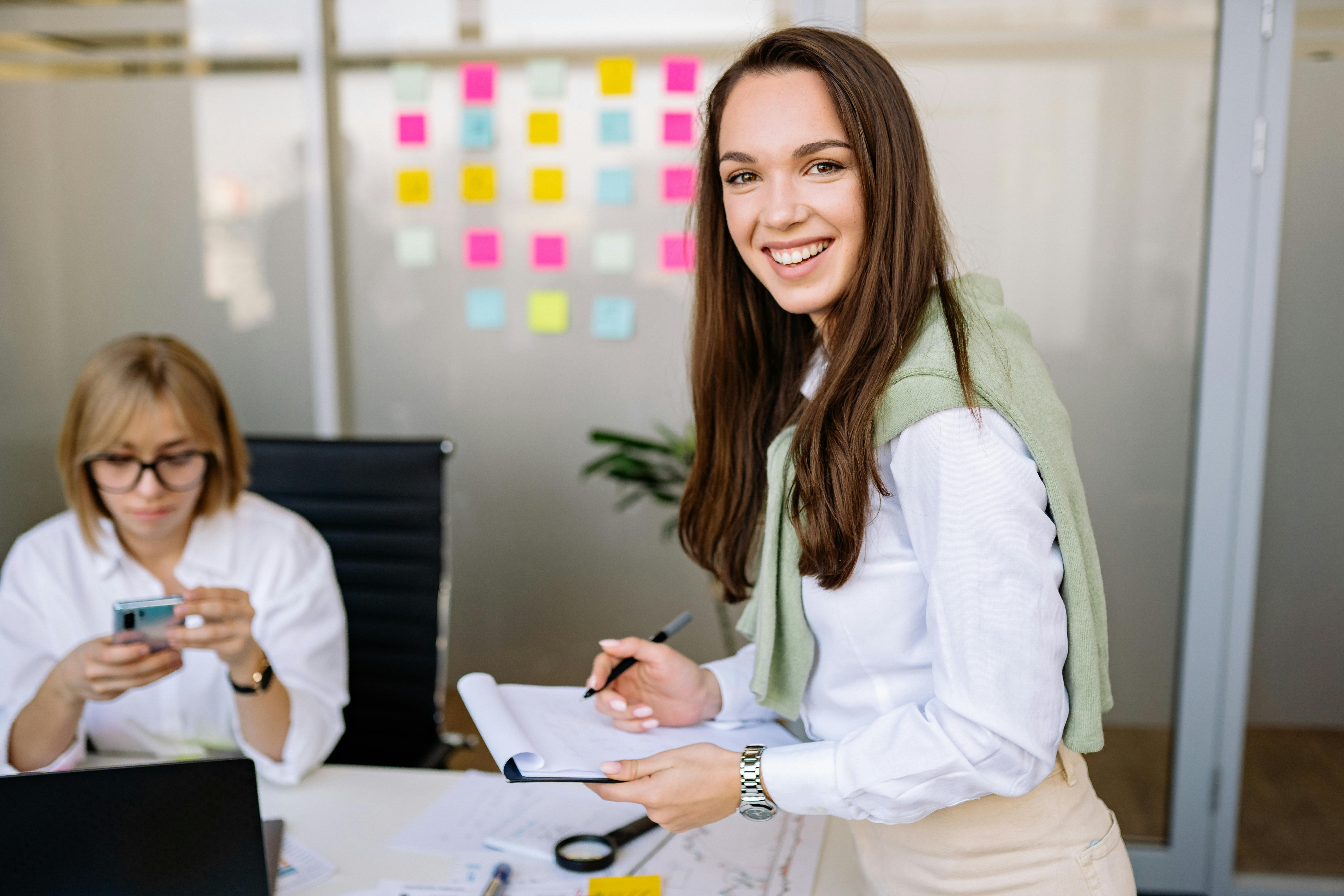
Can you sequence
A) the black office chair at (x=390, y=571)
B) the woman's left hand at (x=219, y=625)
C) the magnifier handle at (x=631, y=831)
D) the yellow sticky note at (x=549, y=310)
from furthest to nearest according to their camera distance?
1. the yellow sticky note at (x=549, y=310)
2. the black office chair at (x=390, y=571)
3. the woman's left hand at (x=219, y=625)
4. the magnifier handle at (x=631, y=831)

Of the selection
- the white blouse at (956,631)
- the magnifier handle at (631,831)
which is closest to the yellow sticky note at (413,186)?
the magnifier handle at (631,831)

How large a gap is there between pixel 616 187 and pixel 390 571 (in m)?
1.41

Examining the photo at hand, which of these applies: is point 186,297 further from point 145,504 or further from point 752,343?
point 752,343

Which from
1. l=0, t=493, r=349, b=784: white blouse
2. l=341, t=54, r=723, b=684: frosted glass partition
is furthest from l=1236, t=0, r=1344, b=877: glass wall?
l=0, t=493, r=349, b=784: white blouse

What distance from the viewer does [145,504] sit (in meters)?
1.51

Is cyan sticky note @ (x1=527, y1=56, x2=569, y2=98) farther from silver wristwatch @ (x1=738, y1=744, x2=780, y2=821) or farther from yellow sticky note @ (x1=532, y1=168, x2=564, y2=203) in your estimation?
silver wristwatch @ (x1=738, y1=744, x2=780, y2=821)

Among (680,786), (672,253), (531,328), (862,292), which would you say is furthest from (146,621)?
(672,253)

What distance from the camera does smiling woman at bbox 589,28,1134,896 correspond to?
0.83m

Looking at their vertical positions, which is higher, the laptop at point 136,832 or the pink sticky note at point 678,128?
the pink sticky note at point 678,128

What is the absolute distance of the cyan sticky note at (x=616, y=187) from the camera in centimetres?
286

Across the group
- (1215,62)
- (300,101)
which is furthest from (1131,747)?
(300,101)

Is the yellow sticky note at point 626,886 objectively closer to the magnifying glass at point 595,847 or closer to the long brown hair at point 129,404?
the magnifying glass at point 595,847

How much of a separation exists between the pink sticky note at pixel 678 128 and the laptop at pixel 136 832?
2.26m

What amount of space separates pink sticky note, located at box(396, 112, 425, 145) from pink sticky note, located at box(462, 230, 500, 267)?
31cm
